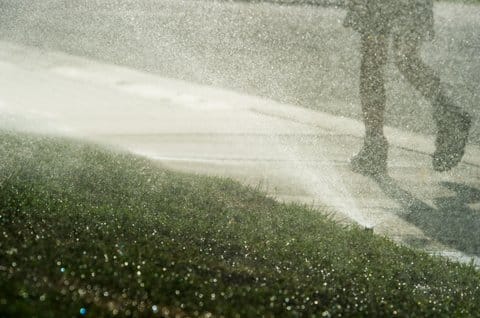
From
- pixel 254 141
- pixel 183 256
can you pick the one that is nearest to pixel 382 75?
pixel 254 141

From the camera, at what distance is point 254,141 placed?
5.91 meters

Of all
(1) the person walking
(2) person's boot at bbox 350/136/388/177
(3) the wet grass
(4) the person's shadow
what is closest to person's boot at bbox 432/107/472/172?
(1) the person walking

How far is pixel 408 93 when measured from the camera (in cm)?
707

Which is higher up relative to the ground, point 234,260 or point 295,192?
point 234,260

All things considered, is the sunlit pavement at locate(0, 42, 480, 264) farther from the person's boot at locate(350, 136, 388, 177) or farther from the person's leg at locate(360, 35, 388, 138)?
the person's leg at locate(360, 35, 388, 138)

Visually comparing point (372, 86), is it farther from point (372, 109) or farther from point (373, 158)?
point (373, 158)

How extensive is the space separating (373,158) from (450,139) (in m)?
0.57

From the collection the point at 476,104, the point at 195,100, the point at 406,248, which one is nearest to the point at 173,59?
the point at 195,100

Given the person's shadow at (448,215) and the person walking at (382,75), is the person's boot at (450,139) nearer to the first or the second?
the person walking at (382,75)

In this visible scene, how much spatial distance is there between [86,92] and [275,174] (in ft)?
7.71

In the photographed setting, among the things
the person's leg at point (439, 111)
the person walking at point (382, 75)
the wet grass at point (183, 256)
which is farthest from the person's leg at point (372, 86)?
the wet grass at point (183, 256)

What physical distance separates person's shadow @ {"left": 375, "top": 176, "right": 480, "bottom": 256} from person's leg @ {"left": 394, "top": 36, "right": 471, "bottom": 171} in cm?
23

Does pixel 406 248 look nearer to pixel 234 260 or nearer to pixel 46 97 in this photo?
pixel 234 260

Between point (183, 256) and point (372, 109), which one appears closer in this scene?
point (183, 256)
